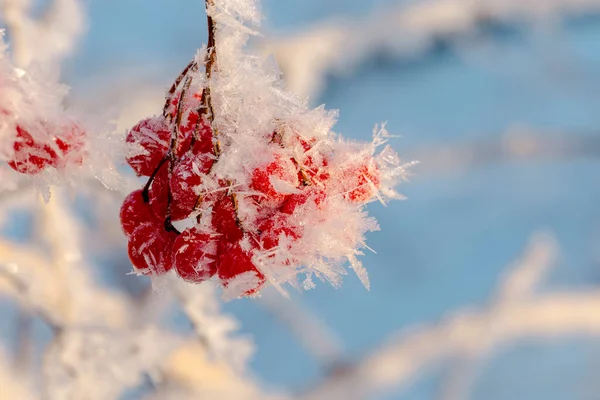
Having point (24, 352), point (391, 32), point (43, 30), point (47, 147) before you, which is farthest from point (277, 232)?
point (391, 32)

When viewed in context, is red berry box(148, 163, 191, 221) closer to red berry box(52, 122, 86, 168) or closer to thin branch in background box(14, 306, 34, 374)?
red berry box(52, 122, 86, 168)

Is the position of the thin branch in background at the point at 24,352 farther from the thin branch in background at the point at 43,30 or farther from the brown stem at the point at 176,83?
the brown stem at the point at 176,83

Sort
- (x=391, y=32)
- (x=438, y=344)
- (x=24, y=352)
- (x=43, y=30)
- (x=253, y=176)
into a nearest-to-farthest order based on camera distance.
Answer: (x=253, y=176) < (x=43, y=30) < (x=24, y=352) < (x=438, y=344) < (x=391, y=32)

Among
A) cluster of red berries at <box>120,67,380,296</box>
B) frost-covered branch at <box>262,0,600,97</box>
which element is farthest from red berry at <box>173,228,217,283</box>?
frost-covered branch at <box>262,0,600,97</box>

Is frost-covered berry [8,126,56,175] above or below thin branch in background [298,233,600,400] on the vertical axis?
below

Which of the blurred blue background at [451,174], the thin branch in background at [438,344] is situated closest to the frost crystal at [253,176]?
the thin branch in background at [438,344]

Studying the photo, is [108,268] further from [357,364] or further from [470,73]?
[470,73]

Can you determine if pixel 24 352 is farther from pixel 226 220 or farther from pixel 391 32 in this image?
pixel 391 32
